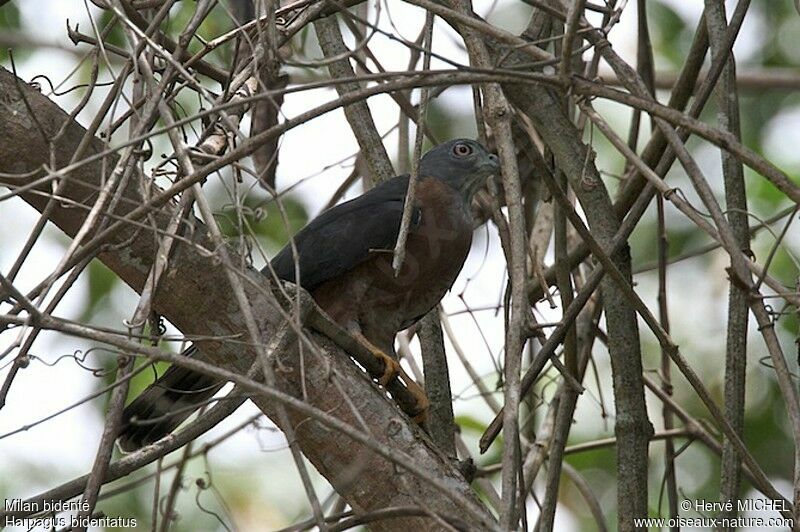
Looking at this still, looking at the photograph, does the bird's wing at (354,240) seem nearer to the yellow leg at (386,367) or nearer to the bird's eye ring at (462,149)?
the yellow leg at (386,367)

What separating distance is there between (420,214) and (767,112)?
3.70 meters

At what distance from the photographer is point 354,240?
469 cm

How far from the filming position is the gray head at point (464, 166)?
500 centimetres

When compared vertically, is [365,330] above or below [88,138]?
above

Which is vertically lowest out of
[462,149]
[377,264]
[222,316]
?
[222,316]

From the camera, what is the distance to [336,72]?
4.34 m

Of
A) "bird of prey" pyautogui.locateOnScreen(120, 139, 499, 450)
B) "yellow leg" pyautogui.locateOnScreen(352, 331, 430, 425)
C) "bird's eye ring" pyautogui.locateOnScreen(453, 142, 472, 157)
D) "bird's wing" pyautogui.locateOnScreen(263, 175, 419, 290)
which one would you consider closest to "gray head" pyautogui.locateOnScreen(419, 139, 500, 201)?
"bird's eye ring" pyautogui.locateOnScreen(453, 142, 472, 157)

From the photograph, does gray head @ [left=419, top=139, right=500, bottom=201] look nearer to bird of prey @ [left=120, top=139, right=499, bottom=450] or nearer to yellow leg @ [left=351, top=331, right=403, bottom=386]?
bird of prey @ [left=120, top=139, right=499, bottom=450]

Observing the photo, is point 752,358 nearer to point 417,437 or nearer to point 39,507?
point 417,437

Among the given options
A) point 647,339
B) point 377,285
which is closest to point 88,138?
point 377,285

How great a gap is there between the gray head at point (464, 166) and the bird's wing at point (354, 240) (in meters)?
0.45

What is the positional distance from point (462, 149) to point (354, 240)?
85 centimetres

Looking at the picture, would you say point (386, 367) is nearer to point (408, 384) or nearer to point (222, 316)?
point (408, 384)

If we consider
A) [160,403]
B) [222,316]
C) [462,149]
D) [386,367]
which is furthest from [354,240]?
[222,316]
